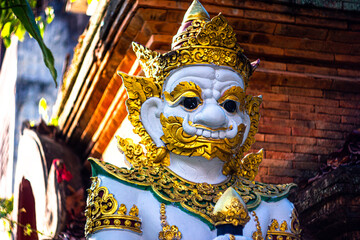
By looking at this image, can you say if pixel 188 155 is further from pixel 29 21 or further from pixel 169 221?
pixel 29 21

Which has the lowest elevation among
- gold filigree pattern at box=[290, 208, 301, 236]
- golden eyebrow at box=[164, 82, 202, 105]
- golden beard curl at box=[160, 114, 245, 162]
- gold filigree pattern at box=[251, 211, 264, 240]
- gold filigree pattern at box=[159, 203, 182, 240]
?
gold filigree pattern at box=[159, 203, 182, 240]

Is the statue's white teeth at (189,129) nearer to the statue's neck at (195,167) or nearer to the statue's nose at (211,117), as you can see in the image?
the statue's nose at (211,117)

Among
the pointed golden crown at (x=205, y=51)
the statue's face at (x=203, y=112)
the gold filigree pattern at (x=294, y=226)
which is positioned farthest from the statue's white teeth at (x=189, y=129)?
the gold filigree pattern at (x=294, y=226)

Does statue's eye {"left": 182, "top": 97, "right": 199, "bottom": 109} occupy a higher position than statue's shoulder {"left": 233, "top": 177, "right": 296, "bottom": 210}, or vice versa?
statue's eye {"left": 182, "top": 97, "right": 199, "bottom": 109}

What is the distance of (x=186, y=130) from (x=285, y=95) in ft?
8.73

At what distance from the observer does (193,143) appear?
615 cm

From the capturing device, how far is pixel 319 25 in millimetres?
8469

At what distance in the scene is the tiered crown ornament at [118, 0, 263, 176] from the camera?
6320 millimetres

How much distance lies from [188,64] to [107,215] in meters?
1.27

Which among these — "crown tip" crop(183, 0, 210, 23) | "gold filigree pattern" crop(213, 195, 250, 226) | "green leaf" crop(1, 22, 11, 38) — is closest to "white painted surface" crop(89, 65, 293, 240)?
"crown tip" crop(183, 0, 210, 23)

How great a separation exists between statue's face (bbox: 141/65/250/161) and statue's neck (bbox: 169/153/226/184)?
3.6 inches

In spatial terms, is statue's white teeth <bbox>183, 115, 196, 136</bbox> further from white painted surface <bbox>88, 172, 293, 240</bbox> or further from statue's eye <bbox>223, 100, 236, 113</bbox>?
white painted surface <bbox>88, 172, 293, 240</bbox>

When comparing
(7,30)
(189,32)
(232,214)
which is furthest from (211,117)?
(7,30)

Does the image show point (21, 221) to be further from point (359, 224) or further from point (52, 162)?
point (359, 224)
